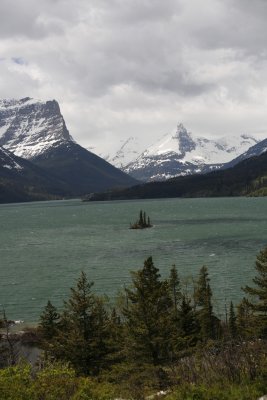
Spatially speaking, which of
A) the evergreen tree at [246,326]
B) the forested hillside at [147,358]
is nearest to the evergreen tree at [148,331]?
the forested hillside at [147,358]

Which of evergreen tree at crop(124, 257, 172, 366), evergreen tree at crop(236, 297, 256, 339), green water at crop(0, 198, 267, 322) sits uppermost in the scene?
evergreen tree at crop(124, 257, 172, 366)

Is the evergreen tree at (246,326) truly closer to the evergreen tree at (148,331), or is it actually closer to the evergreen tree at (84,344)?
the evergreen tree at (148,331)

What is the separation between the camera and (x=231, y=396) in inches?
1087

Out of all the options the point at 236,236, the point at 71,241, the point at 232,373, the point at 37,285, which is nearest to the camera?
the point at 232,373

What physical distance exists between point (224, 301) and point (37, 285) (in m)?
43.2

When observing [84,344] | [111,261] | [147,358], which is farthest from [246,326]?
[111,261]

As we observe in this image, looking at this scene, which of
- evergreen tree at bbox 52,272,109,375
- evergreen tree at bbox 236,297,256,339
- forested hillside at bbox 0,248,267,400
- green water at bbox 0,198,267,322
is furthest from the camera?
green water at bbox 0,198,267,322

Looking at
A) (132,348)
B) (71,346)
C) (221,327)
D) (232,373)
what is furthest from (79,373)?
(221,327)

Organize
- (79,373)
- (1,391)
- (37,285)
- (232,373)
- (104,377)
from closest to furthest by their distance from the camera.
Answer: (1,391)
(232,373)
(104,377)
(79,373)
(37,285)

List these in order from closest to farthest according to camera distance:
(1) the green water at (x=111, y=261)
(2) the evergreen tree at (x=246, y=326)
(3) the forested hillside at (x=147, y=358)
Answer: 1. (3) the forested hillside at (x=147, y=358)
2. (2) the evergreen tree at (x=246, y=326)
3. (1) the green water at (x=111, y=261)

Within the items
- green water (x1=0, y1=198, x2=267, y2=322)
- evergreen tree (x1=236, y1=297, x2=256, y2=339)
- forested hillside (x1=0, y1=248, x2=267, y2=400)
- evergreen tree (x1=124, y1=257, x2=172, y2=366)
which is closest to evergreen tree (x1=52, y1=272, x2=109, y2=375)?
forested hillside (x1=0, y1=248, x2=267, y2=400)

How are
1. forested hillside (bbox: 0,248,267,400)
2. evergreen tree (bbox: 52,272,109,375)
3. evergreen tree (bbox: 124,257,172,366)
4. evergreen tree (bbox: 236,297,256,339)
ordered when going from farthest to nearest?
evergreen tree (bbox: 236,297,256,339)
evergreen tree (bbox: 52,272,109,375)
evergreen tree (bbox: 124,257,172,366)
forested hillside (bbox: 0,248,267,400)

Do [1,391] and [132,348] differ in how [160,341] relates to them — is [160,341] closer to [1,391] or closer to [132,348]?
[132,348]

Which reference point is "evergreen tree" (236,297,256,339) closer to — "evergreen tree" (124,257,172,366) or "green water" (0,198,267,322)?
"evergreen tree" (124,257,172,366)
